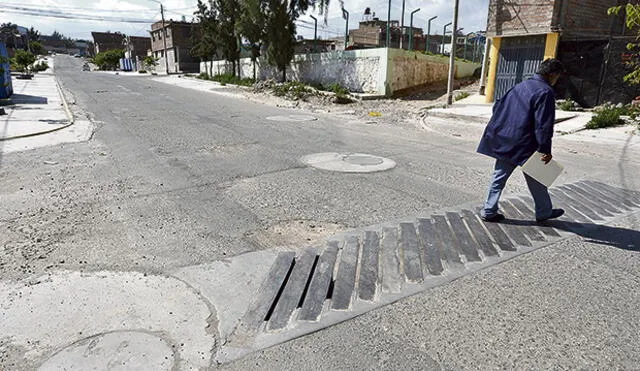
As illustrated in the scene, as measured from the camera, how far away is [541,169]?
415cm

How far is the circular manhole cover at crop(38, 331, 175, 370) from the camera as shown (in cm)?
238

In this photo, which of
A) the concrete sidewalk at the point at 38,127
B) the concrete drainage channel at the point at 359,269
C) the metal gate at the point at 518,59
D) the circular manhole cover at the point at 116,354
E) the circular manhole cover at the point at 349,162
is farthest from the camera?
the metal gate at the point at 518,59

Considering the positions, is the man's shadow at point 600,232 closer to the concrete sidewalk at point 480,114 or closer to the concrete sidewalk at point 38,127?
the concrete sidewalk at point 480,114

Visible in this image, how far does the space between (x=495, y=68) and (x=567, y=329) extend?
17181 mm

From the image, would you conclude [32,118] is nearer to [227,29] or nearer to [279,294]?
[279,294]

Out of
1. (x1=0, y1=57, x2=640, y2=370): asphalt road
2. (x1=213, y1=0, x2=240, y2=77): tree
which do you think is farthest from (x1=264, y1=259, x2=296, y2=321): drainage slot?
(x1=213, y1=0, x2=240, y2=77): tree

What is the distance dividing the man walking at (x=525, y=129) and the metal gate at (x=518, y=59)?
13339mm

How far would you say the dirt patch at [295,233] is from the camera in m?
4.14

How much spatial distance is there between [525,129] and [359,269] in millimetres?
2277

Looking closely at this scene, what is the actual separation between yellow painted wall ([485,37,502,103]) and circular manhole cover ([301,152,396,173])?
12216 mm

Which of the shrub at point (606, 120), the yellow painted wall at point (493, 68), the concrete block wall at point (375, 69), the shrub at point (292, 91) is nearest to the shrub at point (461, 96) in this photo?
the yellow painted wall at point (493, 68)

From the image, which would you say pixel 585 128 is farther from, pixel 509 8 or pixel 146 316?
pixel 146 316

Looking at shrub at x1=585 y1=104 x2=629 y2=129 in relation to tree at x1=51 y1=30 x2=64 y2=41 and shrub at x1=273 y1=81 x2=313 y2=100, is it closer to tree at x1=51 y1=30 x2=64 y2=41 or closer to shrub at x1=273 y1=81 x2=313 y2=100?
shrub at x1=273 y1=81 x2=313 y2=100

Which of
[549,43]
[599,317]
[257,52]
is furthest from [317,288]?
[257,52]
